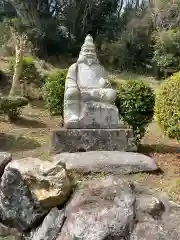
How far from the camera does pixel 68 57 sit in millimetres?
22391

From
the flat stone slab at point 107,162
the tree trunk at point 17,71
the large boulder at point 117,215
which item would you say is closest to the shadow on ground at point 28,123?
the tree trunk at point 17,71

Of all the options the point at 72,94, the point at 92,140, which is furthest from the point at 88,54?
the point at 92,140

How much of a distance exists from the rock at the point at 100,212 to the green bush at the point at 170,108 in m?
3.27

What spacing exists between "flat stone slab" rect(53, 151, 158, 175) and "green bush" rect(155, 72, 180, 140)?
148 centimetres

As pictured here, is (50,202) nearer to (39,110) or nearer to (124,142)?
(124,142)

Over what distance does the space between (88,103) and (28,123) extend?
439 centimetres

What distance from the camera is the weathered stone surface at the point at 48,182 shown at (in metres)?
4.28

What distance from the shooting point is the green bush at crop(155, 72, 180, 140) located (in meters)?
7.29

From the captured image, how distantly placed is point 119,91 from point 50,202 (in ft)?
12.9

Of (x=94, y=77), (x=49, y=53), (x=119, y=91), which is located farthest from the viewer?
(x=49, y=53)

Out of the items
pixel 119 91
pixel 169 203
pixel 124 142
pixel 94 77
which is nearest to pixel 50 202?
pixel 169 203

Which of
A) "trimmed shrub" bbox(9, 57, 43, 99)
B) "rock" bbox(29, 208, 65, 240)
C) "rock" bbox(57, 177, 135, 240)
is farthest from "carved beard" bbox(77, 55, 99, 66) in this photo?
"trimmed shrub" bbox(9, 57, 43, 99)

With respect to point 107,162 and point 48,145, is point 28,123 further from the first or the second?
point 107,162

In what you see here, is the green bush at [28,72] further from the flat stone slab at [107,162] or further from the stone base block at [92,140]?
the flat stone slab at [107,162]
